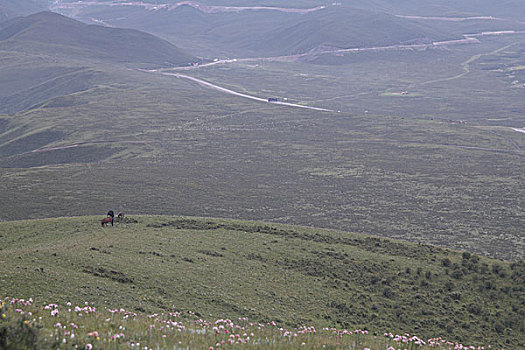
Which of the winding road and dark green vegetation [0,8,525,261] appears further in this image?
the winding road

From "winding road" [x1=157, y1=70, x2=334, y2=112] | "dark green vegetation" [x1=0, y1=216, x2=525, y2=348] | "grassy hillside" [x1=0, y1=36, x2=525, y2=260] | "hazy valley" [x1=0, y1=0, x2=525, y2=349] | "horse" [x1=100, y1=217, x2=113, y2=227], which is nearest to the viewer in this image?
"dark green vegetation" [x1=0, y1=216, x2=525, y2=348]

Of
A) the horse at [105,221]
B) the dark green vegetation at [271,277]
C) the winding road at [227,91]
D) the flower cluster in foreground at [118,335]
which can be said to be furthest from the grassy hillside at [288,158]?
the flower cluster in foreground at [118,335]

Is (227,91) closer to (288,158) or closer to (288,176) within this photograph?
(288,158)

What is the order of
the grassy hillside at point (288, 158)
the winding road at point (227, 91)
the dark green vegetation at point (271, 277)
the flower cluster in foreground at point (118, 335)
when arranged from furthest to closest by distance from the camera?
the winding road at point (227, 91) → the grassy hillside at point (288, 158) → the dark green vegetation at point (271, 277) → the flower cluster in foreground at point (118, 335)

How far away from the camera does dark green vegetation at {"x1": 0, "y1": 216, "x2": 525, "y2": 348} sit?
22.6m

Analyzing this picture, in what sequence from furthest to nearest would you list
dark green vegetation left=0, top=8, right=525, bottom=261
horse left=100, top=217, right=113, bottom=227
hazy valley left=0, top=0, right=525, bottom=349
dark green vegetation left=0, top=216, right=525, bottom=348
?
dark green vegetation left=0, top=8, right=525, bottom=261 < horse left=100, top=217, right=113, bottom=227 < hazy valley left=0, top=0, right=525, bottom=349 < dark green vegetation left=0, top=216, right=525, bottom=348

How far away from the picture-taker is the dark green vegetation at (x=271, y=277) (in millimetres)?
22578

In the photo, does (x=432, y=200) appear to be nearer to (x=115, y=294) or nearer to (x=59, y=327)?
(x=115, y=294)

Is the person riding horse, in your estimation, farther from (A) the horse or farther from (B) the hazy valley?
(B) the hazy valley

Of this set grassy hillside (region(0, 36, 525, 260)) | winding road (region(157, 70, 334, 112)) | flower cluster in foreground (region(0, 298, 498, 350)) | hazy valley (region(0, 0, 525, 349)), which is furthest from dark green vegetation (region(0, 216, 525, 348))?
winding road (region(157, 70, 334, 112))

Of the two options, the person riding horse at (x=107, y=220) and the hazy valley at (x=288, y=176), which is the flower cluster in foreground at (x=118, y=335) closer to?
the hazy valley at (x=288, y=176)

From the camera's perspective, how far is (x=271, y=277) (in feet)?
94.0

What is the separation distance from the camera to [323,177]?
76938 millimetres

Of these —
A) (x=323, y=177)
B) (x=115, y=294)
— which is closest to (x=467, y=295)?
(x=115, y=294)
